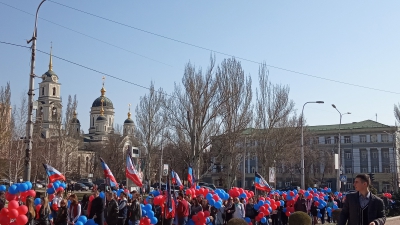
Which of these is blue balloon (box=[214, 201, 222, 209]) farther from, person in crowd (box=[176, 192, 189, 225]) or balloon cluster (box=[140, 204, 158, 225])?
balloon cluster (box=[140, 204, 158, 225])

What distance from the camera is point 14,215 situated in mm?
11656

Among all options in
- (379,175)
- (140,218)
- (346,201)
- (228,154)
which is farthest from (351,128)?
(346,201)

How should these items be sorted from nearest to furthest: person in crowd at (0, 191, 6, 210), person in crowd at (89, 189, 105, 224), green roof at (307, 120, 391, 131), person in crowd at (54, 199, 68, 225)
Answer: person in crowd at (54, 199, 68, 225)
person in crowd at (89, 189, 105, 224)
person in crowd at (0, 191, 6, 210)
green roof at (307, 120, 391, 131)

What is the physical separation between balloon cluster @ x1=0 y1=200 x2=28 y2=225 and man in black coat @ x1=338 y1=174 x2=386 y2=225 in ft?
27.7

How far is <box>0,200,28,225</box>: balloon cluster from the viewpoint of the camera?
38.3 feet

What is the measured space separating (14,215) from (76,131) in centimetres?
4745

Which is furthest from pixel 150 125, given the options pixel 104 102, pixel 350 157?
pixel 104 102

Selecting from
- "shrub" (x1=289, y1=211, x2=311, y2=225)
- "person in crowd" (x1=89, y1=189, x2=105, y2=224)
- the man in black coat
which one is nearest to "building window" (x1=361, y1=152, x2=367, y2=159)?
"shrub" (x1=289, y1=211, x2=311, y2=225)

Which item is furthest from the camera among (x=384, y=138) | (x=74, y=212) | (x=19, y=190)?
(x=384, y=138)

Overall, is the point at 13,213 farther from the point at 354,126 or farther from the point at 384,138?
the point at 354,126

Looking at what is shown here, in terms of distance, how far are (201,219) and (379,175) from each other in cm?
6660

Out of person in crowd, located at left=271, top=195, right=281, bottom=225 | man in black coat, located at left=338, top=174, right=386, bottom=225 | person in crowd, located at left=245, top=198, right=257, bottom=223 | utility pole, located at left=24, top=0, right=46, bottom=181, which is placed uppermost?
utility pole, located at left=24, top=0, right=46, bottom=181

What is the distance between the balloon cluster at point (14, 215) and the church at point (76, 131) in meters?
12.1

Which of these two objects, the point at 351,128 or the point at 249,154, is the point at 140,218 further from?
the point at 351,128
